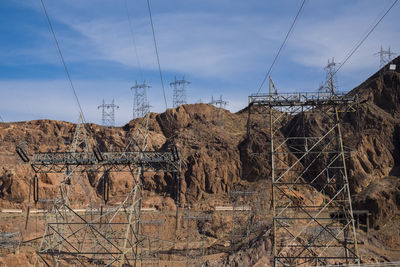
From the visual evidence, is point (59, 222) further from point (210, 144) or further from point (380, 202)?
point (210, 144)

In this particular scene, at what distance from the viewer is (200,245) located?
67.2m

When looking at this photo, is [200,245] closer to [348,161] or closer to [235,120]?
[348,161]

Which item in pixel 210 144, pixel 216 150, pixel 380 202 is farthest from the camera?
pixel 210 144

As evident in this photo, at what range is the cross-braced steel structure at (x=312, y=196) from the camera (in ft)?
94.1

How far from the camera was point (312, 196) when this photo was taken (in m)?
72.1

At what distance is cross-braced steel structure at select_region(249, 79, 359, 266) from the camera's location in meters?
28.7

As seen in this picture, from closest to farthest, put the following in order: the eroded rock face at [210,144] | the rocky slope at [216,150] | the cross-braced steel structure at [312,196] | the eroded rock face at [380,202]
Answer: the cross-braced steel structure at [312,196] → the eroded rock face at [380,202] → the rocky slope at [216,150] → the eroded rock face at [210,144]

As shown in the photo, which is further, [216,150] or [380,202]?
[216,150]

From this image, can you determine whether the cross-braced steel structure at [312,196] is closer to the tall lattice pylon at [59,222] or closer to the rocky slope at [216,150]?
the rocky slope at [216,150]

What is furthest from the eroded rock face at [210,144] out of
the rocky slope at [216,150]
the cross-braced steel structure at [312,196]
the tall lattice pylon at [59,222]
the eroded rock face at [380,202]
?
the tall lattice pylon at [59,222]

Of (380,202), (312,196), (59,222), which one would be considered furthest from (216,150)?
(59,222)

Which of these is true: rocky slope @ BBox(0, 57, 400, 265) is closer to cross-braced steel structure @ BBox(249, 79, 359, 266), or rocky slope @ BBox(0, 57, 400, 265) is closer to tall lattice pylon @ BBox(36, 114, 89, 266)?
cross-braced steel structure @ BBox(249, 79, 359, 266)

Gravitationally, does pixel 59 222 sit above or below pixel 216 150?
below

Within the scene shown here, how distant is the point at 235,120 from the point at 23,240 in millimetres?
59977
